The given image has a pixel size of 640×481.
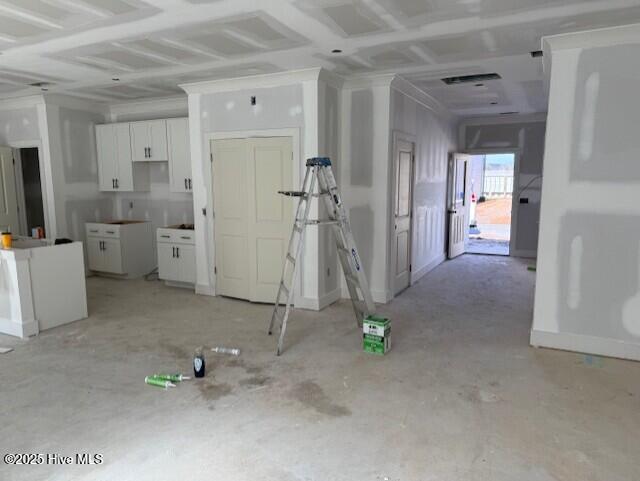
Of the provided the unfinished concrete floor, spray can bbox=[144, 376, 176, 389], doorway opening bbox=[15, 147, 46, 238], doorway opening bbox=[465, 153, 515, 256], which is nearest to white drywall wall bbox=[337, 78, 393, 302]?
the unfinished concrete floor

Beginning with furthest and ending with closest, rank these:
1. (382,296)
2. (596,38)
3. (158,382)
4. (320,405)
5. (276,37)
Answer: (382,296) < (276,37) < (596,38) < (158,382) < (320,405)

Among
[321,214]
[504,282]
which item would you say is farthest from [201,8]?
[504,282]

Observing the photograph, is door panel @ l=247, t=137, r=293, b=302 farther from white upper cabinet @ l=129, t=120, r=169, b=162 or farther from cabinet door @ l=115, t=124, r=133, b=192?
cabinet door @ l=115, t=124, r=133, b=192

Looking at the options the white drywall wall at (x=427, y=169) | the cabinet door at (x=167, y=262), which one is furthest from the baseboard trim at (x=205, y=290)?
the white drywall wall at (x=427, y=169)

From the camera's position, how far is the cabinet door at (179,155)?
19.3 feet

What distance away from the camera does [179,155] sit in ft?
19.5

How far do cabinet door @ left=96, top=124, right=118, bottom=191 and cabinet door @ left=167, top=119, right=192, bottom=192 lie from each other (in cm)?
110

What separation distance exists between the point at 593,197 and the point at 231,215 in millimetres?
3686

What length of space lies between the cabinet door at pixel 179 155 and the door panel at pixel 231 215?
0.88m

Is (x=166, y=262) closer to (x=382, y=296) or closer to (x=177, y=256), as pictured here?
(x=177, y=256)

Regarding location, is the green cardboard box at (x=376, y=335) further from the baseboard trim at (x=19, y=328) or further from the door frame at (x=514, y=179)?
the door frame at (x=514, y=179)

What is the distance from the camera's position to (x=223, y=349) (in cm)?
371

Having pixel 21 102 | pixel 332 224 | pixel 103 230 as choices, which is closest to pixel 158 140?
pixel 103 230

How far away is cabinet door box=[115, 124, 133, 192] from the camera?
20.8 ft
